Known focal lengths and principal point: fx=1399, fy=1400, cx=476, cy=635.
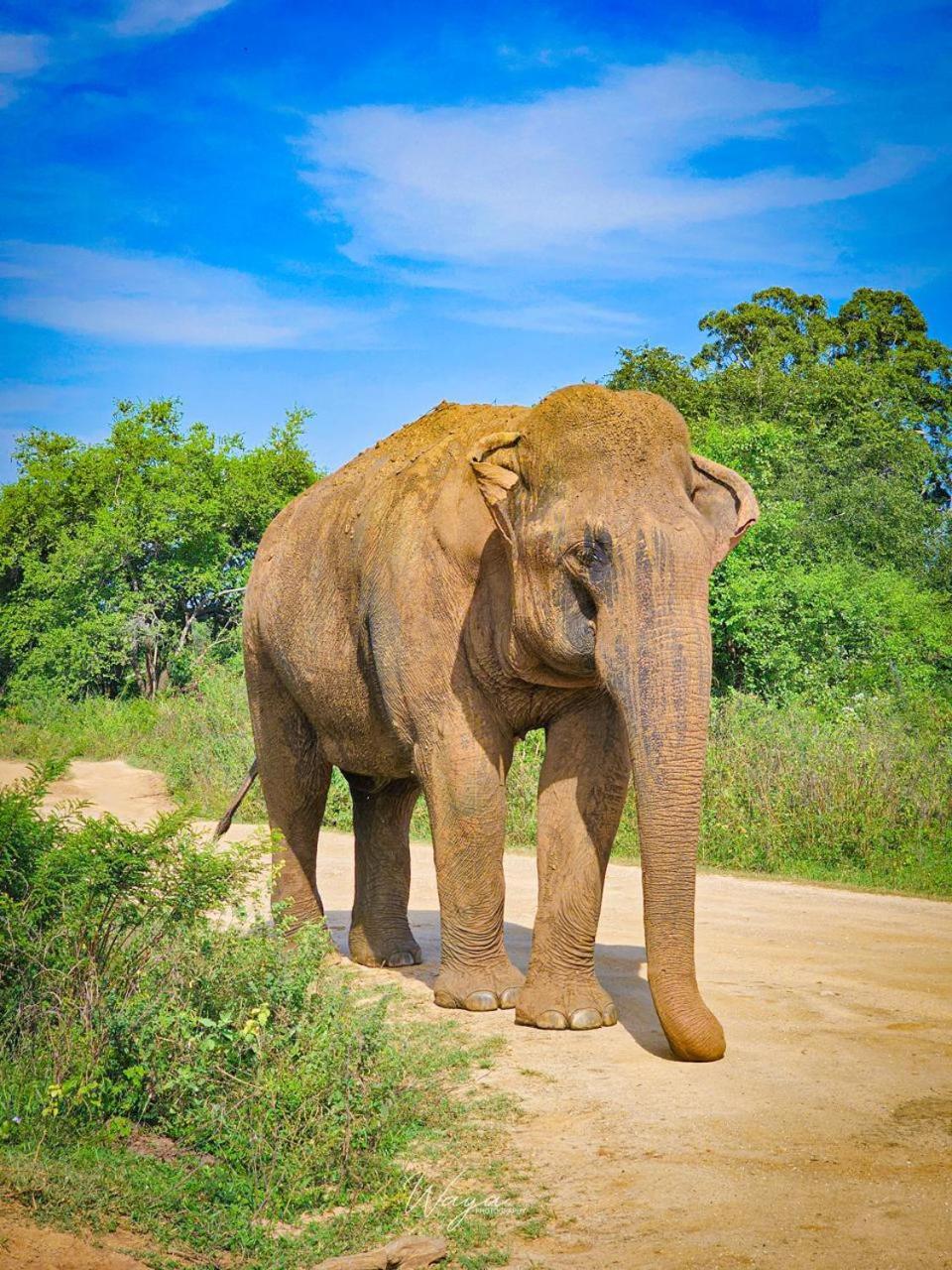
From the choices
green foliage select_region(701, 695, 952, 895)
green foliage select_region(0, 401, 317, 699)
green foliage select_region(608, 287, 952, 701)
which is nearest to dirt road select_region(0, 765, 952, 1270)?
green foliage select_region(701, 695, 952, 895)

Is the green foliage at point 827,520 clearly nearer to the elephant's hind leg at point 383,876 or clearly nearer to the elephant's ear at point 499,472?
the elephant's hind leg at point 383,876

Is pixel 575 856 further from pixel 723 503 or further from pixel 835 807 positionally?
pixel 835 807

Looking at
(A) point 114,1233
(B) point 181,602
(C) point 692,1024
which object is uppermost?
(B) point 181,602

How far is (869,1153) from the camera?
489 cm

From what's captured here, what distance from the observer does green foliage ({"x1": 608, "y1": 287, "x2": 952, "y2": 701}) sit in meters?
18.5

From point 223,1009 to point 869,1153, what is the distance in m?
2.50

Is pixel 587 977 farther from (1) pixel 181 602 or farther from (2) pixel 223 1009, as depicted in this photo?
(1) pixel 181 602

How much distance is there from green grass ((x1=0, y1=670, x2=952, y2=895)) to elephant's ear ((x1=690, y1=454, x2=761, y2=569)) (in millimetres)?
6129

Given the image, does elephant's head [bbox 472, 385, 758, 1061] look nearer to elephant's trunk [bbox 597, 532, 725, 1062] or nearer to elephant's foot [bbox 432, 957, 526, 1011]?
elephant's trunk [bbox 597, 532, 725, 1062]

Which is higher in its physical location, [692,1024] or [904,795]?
[904,795]

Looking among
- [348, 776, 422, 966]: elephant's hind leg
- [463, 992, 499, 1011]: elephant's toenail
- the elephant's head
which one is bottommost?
[463, 992, 499, 1011]: elephant's toenail

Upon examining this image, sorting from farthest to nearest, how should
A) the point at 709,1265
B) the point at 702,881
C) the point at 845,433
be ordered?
the point at 845,433 → the point at 702,881 → the point at 709,1265

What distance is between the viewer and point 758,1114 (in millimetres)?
5320

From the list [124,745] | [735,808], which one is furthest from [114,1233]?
[124,745]
